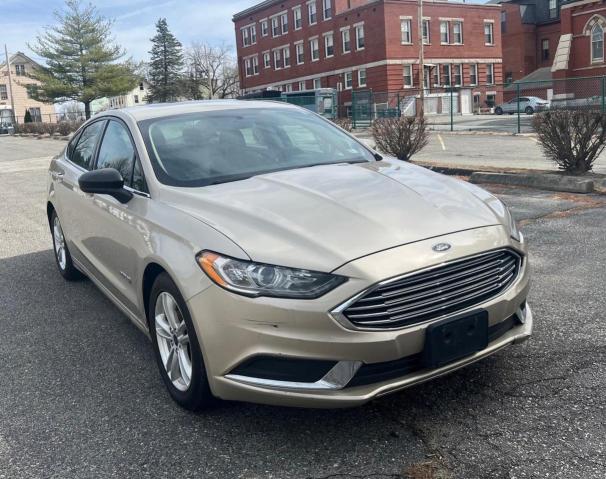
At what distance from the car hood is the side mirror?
0.38 m

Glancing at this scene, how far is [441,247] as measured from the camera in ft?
9.50

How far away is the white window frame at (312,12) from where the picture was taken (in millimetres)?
55213

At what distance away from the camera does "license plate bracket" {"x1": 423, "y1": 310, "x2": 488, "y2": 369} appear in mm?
2783

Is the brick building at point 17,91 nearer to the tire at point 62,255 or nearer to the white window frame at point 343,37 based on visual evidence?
the white window frame at point 343,37

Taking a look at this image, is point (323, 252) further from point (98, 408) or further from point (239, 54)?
point (239, 54)

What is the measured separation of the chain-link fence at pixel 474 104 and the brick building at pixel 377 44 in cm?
232

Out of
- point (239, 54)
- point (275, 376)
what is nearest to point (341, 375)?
point (275, 376)

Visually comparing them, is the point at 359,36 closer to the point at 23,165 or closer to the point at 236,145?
the point at 23,165

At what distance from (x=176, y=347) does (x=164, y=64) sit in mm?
78759

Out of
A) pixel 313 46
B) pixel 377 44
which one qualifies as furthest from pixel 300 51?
pixel 377 44

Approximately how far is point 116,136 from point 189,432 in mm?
2380

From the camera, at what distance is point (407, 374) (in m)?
2.82

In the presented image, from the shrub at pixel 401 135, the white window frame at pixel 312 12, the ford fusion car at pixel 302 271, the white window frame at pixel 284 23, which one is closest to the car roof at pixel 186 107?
the ford fusion car at pixel 302 271

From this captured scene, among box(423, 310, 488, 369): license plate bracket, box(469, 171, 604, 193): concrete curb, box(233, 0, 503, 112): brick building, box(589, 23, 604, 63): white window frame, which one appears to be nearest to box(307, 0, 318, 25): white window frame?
box(233, 0, 503, 112): brick building
